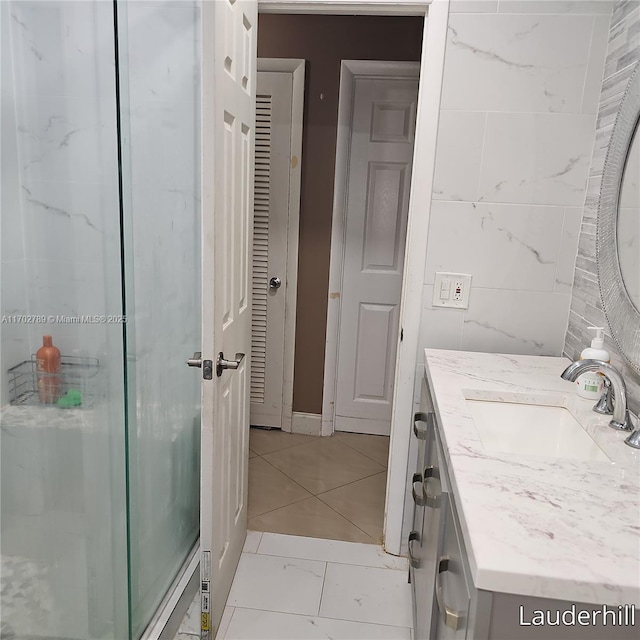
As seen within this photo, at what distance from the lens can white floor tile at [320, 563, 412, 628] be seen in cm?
190

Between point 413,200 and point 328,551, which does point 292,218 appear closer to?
point 413,200

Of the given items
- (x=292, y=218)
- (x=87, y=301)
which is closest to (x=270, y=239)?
(x=292, y=218)

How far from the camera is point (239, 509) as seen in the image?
2.09 m

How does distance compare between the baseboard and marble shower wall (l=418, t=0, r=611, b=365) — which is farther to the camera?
the baseboard

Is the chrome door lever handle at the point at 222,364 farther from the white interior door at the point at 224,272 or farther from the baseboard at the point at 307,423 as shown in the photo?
the baseboard at the point at 307,423

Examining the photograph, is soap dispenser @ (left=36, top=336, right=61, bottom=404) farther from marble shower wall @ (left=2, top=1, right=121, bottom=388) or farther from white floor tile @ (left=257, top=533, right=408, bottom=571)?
white floor tile @ (left=257, top=533, right=408, bottom=571)

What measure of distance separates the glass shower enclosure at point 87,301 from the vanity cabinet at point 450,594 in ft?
2.55

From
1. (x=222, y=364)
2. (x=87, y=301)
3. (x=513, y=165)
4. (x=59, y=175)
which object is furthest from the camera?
(x=513, y=165)

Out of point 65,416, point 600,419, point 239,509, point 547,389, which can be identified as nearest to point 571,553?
point 600,419

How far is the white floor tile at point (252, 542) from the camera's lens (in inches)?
87.8

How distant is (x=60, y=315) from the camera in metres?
1.21

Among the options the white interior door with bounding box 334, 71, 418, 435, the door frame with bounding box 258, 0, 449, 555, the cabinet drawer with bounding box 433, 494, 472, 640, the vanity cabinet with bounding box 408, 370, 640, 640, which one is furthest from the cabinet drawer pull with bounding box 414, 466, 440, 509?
the white interior door with bounding box 334, 71, 418, 435

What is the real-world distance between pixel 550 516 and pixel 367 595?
4.36 feet

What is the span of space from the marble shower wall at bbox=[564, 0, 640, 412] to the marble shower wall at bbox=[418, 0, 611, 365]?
1.6 inches
